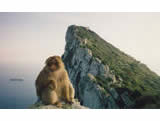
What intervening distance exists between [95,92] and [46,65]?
133 ft

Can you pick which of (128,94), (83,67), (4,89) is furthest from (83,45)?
(4,89)

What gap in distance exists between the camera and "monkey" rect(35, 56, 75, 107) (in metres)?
7.59

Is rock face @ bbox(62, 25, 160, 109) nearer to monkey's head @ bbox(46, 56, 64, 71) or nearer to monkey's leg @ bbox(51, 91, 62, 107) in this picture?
monkey's leg @ bbox(51, 91, 62, 107)

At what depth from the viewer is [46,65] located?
767 centimetres

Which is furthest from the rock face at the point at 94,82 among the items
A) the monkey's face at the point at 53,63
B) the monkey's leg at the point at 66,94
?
the monkey's face at the point at 53,63

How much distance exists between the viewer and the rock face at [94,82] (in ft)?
148

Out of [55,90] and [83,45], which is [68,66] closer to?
[83,45]

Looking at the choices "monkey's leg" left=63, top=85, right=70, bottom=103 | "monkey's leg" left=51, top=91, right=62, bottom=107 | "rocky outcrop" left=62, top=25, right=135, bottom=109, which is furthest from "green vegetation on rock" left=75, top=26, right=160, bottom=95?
"monkey's leg" left=51, top=91, right=62, bottom=107

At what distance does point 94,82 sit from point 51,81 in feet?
134

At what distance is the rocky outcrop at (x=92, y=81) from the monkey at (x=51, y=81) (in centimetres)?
3743

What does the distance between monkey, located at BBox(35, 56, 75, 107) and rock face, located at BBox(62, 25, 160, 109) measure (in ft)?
123

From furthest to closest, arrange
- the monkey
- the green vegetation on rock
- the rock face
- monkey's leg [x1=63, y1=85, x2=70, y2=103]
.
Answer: the green vegetation on rock, the rock face, monkey's leg [x1=63, y1=85, x2=70, y2=103], the monkey

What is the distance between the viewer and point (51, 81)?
7.54 meters

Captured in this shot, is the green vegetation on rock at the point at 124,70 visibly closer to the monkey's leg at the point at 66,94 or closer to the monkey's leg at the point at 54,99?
the monkey's leg at the point at 66,94
